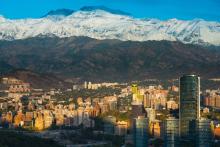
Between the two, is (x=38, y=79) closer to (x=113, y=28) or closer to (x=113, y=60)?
(x=113, y=60)

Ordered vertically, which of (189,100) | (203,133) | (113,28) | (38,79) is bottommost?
(203,133)

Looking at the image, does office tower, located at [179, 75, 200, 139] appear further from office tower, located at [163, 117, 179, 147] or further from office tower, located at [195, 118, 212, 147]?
office tower, located at [195, 118, 212, 147]

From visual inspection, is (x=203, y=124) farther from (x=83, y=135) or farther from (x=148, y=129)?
(x=83, y=135)

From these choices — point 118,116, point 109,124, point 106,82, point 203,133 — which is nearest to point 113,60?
point 106,82

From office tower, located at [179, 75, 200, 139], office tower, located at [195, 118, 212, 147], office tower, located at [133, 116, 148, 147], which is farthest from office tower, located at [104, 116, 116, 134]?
office tower, located at [195, 118, 212, 147]

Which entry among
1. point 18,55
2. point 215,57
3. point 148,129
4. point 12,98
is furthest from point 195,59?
point 148,129

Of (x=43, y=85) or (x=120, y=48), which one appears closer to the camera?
(x=43, y=85)
